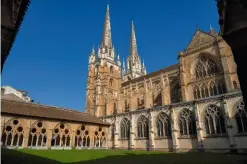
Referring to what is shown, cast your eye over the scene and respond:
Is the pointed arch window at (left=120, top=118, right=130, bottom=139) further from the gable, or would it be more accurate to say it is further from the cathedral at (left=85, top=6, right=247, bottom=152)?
the gable

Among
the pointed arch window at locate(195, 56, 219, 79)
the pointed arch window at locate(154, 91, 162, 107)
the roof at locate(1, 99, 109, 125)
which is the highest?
the pointed arch window at locate(195, 56, 219, 79)

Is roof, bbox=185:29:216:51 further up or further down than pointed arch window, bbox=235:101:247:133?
further up

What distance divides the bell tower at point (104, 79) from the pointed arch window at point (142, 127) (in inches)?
658

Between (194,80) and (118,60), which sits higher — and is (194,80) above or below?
below

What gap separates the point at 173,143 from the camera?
2234cm

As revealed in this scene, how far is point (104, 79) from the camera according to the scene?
5197cm

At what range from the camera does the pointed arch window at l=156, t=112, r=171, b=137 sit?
78.5ft

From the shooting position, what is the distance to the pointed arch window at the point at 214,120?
64.5 ft

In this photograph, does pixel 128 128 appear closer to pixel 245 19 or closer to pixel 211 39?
pixel 211 39

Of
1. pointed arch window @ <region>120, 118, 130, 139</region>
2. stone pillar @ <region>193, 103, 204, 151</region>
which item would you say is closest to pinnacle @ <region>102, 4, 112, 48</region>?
pointed arch window @ <region>120, 118, 130, 139</region>

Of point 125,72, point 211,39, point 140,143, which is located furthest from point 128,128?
point 125,72

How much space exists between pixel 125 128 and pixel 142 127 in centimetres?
366

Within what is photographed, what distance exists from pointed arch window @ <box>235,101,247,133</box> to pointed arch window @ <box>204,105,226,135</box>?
1.46 m

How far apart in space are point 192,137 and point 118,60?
4400cm
